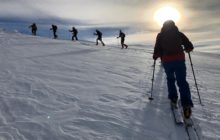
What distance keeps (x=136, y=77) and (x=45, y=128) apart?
719 cm

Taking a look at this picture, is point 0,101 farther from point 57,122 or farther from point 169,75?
point 169,75

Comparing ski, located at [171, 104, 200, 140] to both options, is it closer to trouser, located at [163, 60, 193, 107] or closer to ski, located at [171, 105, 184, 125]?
ski, located at [171, 105, 184, 125]

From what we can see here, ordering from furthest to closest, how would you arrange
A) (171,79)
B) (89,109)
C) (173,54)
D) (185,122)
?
(171,79) < (173,54) < (89,109) < (185,122)

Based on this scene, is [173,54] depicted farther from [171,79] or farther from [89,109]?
[89,109]

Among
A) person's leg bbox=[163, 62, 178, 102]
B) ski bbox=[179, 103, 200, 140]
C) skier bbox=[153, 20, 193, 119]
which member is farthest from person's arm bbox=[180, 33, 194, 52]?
ski bbox=[179, 103, 200, 140]

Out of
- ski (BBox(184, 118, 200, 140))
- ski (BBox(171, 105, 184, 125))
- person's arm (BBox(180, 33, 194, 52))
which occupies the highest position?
person's arm (BBox(180, 33, 194, 52))

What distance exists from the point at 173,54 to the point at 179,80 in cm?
65

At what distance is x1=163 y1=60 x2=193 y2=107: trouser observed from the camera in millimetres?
7520

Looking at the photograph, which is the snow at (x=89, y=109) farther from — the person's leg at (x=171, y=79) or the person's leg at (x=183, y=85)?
the person's leg at (x=183, y=85)

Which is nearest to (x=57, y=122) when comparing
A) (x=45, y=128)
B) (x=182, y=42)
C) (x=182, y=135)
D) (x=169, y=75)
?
(x=45, y=128)

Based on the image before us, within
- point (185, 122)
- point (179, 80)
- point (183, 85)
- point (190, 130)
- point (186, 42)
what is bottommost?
point (190, 130)

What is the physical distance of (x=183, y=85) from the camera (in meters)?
7.68

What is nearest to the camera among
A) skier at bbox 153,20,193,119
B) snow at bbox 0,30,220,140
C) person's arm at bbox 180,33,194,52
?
snow at bbox 0,30,220,140

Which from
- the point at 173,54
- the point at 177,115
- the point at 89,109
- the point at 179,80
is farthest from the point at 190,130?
the point at 89,109
